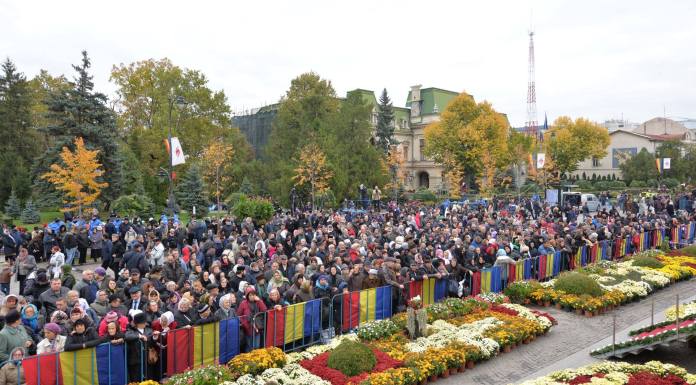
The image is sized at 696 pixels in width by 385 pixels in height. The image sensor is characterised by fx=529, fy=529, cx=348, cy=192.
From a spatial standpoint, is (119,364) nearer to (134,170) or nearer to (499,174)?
(134,170)

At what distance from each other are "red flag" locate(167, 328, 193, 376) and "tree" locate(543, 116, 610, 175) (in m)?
68.2

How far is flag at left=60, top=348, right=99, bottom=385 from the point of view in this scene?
24.9 ft

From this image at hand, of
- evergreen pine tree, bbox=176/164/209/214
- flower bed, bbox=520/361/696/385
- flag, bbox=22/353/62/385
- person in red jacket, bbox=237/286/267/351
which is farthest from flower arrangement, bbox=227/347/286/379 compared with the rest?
evergreen pine tree, bbox=176/164/209/214

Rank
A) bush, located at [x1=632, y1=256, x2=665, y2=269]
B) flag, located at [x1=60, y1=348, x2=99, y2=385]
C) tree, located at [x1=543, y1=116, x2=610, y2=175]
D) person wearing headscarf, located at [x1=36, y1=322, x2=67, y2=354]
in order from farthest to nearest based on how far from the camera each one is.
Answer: tree, located at [x1=543, y1=116, x2=610, y2=175]
bush, located at [x1=632, y1=256, x2=665, y2=269]
person wearing headscarf, located at [x1=36, y1=322, x2=67, y2=354]
flag, located at [x1=60, y1=348, x2=99, y2=385]

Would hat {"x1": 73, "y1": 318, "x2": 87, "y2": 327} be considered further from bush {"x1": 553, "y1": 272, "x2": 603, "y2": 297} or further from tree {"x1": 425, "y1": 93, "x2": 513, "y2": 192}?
tree {"x1": 425, "y1": 93, "x2": 513, "y2": 192}

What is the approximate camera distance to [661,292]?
1656 cm

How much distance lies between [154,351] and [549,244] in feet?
44.3

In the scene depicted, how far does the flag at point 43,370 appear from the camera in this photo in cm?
715

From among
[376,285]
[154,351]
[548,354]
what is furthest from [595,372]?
[154,351]

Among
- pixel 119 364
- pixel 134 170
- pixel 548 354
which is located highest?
pixel 134 170

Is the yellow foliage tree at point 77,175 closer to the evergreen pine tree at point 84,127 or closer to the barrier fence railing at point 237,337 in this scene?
the evergreen pine tree at point 84,127

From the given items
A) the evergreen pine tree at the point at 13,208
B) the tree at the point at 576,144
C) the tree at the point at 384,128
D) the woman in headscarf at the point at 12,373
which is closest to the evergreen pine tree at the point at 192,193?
the evergreen pine tree at the point at 13,208

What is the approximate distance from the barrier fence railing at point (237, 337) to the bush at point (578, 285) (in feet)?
4.61

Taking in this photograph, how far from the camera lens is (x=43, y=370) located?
24.1 feet
